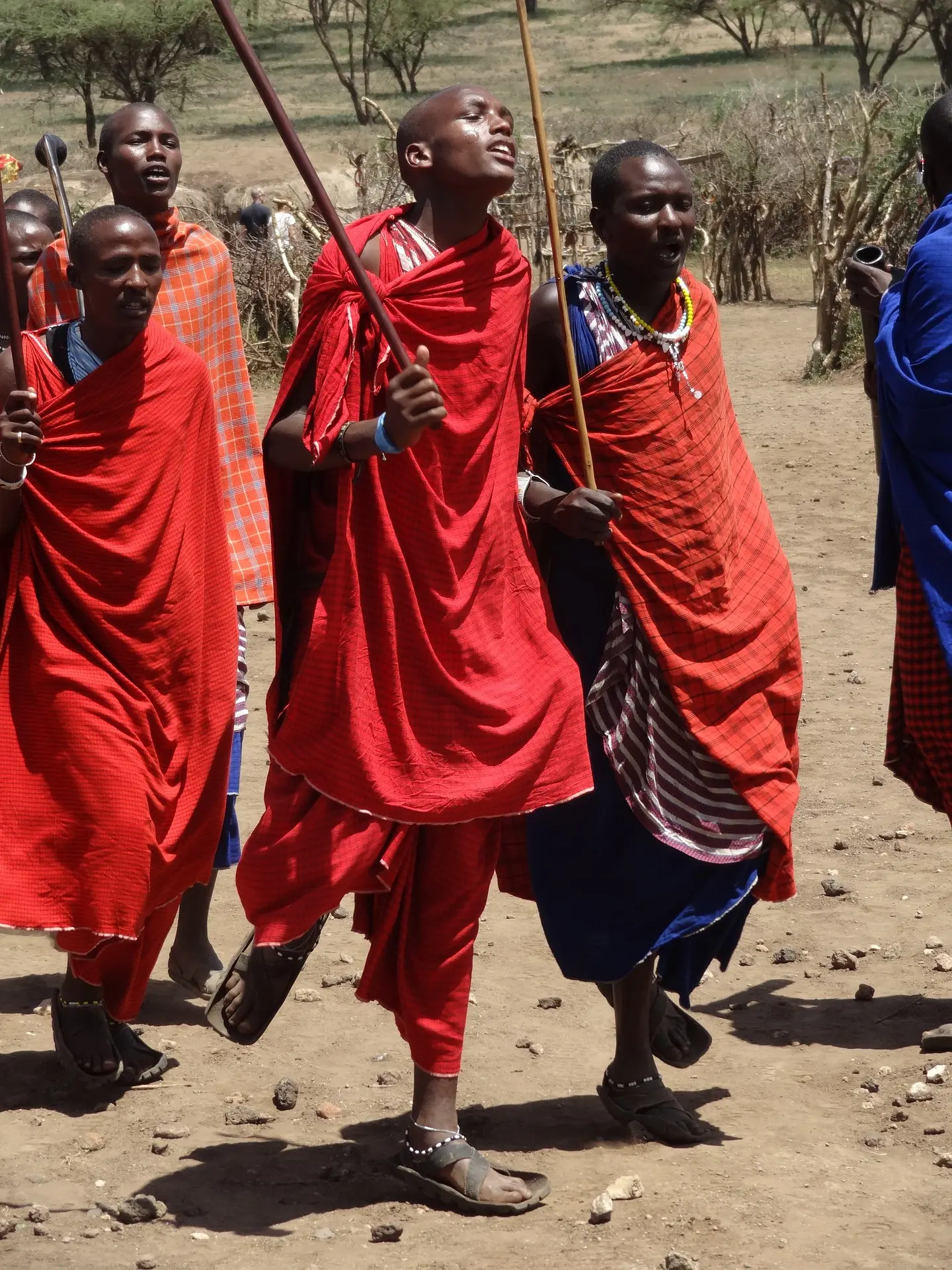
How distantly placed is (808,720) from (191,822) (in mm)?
3503

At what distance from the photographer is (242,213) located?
58.4 feet

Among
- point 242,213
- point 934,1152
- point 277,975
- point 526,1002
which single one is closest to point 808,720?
point 526,1002

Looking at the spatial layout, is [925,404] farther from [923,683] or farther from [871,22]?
[871,22]

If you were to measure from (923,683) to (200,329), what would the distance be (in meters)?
2.14

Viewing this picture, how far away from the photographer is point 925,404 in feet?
14.1

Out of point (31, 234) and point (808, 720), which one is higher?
point (31, 234)

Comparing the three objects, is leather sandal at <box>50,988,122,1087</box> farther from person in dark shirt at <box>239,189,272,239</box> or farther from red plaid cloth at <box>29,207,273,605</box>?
person in dark shirt at <box>239,189,272,239</box>

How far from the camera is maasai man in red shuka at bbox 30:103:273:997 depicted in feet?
15.2

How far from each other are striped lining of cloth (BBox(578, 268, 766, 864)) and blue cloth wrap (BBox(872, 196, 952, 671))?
2.67ft

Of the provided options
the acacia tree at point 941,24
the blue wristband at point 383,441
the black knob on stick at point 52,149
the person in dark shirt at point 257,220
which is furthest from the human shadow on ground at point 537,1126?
the acacia tree at point 941,24

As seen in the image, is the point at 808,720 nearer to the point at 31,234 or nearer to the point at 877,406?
the point at 877,406

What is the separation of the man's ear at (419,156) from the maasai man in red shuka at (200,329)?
4.05 feet

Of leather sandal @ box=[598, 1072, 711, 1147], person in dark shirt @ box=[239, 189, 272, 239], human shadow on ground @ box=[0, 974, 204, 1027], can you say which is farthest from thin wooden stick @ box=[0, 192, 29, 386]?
person in dark shirt @ box=[239, 189, 272, 239]

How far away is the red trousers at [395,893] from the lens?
347 cm
